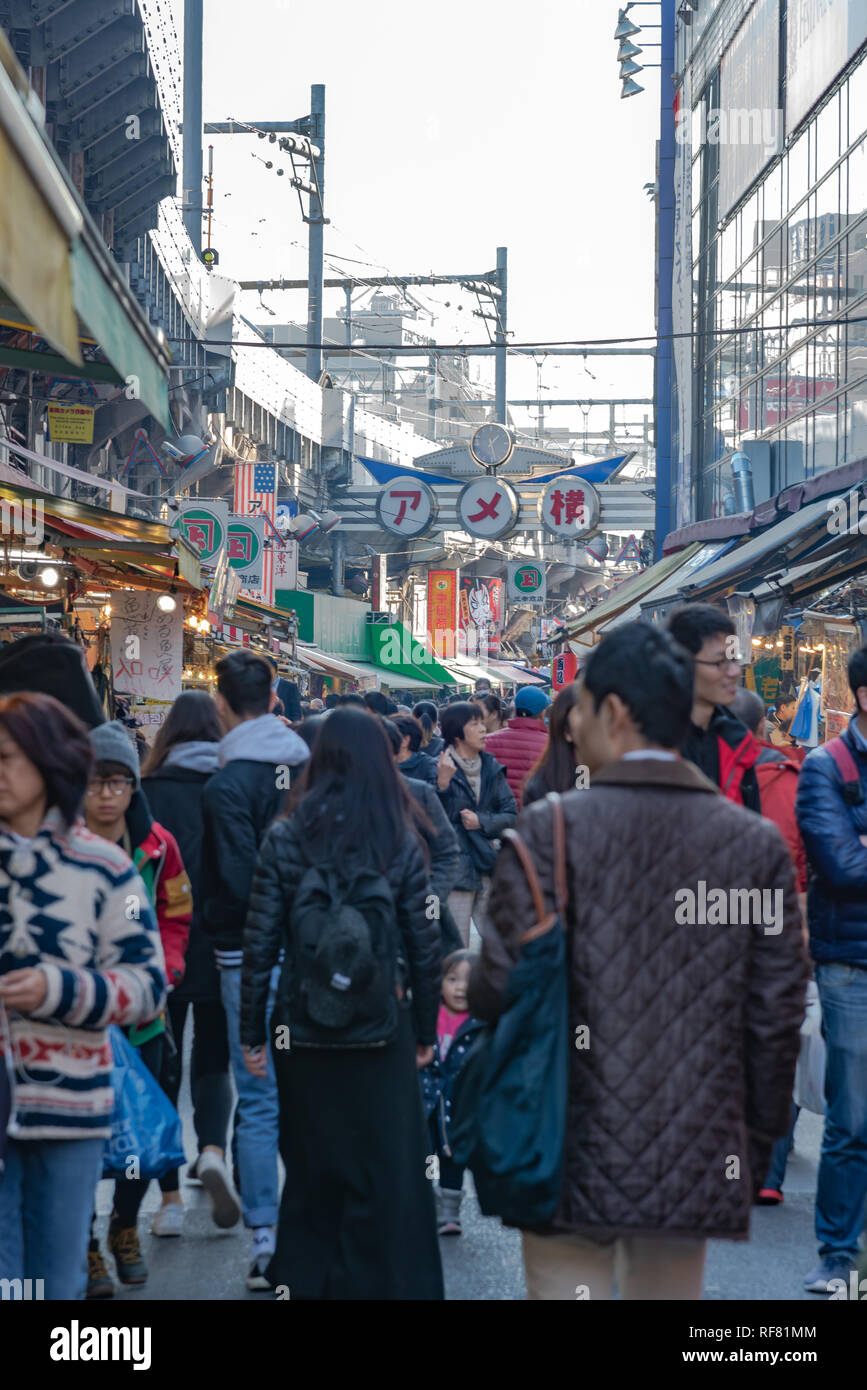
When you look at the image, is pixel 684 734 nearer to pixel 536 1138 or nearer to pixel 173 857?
pixel 536 1138

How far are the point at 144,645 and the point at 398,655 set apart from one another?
27972mm

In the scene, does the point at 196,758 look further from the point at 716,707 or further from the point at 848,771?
the point at 848,771

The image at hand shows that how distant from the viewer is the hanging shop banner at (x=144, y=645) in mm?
13789

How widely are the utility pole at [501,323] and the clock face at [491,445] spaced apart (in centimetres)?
1712

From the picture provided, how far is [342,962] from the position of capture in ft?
14.1

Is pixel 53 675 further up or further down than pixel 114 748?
further up

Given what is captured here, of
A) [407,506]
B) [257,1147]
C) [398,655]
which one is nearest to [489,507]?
[407,506]

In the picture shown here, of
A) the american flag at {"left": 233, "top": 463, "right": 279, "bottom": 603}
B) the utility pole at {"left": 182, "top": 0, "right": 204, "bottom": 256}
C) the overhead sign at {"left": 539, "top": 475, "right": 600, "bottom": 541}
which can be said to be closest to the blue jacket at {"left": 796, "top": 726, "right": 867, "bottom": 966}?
the american flag at {"left": 233, "top": 463, "right": 279, "bottom": 603}

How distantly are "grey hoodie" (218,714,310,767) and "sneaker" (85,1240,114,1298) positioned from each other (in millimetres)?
1793

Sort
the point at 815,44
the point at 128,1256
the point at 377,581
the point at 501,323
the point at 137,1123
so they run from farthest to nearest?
the point at 501,323
the point at 377,581
the point at 815,44
the point at 128,1256
the point at 137,1123

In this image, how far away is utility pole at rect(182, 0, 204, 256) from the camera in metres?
29.6

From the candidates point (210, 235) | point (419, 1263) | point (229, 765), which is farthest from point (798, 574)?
point (210, 235)

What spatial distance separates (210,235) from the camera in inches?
1363
